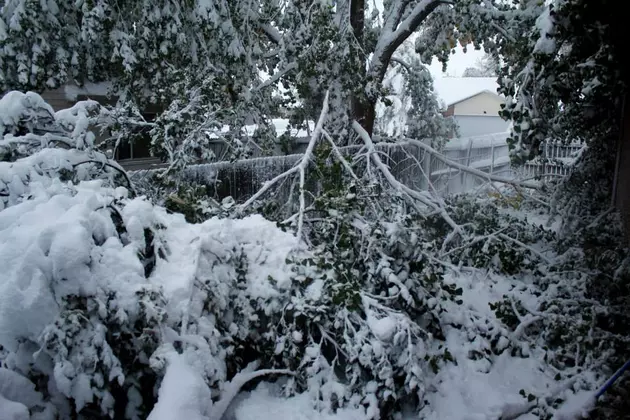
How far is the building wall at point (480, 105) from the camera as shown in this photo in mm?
34375

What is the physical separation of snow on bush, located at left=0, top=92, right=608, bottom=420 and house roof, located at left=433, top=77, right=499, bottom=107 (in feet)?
98.1

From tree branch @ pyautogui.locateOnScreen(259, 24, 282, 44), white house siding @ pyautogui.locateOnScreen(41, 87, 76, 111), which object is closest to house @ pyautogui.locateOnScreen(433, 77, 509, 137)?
tree branch @ pyautogui.locateOnScreen(259, 24, 282, 44)

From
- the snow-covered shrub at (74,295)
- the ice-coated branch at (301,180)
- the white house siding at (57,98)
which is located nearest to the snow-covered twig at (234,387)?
the snow-covered shrub at (74,295)

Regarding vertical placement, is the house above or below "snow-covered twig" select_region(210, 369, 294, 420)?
above

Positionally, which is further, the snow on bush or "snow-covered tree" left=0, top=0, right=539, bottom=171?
"snow-covered tree" left=0, top=0, right=539, bottom=171

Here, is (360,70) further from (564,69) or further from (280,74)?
(564,69)

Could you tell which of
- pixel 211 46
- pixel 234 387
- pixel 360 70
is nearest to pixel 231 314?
pixel 234 387

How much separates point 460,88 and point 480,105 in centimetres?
207

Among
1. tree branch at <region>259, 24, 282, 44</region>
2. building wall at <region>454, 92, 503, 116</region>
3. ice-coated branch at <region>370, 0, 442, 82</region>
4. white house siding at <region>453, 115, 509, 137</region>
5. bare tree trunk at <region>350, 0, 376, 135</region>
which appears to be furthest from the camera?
building wall at <region>454, 92, 503, 116</region>

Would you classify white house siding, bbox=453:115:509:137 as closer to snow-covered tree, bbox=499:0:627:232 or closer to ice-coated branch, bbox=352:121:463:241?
ice-coated branch, bbox=352:121:463:241

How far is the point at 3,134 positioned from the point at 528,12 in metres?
7.37

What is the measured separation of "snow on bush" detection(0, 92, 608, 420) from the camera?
2.29 meters

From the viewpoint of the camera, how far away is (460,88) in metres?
35.5

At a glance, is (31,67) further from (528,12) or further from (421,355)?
(528,12)
